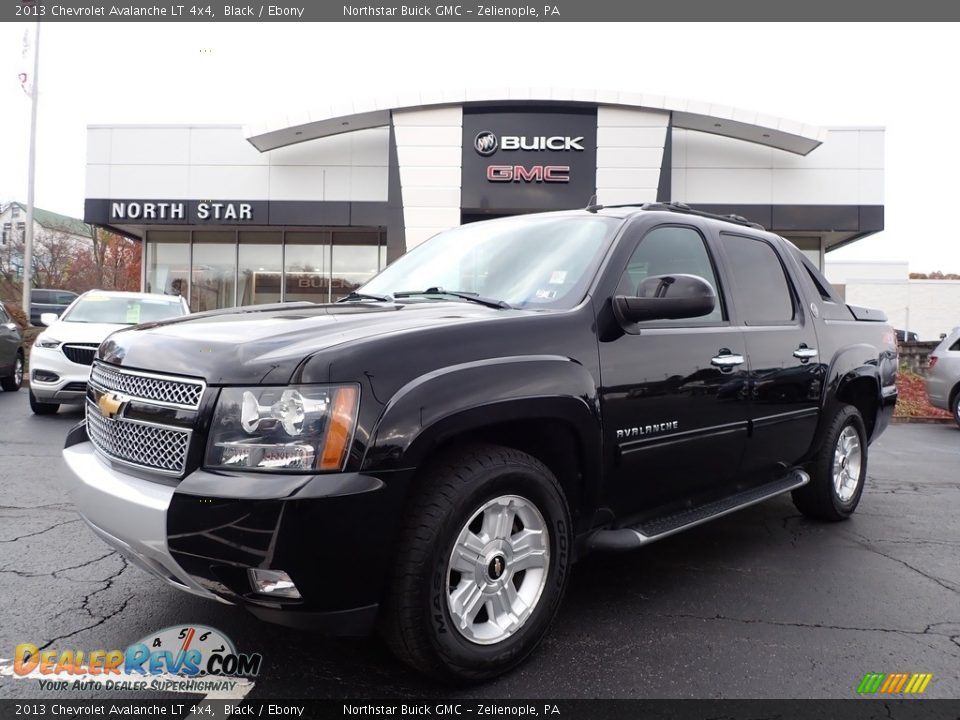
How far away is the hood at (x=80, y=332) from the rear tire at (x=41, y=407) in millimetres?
885

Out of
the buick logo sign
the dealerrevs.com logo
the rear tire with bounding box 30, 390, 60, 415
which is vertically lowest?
the dealerrevs.com logo

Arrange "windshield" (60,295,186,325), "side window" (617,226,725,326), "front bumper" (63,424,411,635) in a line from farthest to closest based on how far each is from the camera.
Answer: "windshield" (60,295,186,325) < "side window" (617,226,725,326) < "front bumper" (63,424,411,635)

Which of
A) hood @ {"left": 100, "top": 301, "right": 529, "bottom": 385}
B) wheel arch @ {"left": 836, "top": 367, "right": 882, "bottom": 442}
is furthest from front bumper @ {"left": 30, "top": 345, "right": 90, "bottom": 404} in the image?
wheel arch @ {"left": 836, "top": 367, "right": 882, "bottom": 442}

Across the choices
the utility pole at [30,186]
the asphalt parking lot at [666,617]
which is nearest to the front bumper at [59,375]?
the asphalt parking lot at [666,617]

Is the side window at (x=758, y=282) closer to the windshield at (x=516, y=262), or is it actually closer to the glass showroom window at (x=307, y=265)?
the windshield at (x=516, y=262)

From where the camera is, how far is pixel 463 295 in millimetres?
3295

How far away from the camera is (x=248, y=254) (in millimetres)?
20391

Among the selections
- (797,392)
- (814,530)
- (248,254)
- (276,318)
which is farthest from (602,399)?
(248,254)

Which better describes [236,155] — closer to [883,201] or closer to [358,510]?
[883,201]

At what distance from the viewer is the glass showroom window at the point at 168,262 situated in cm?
2073

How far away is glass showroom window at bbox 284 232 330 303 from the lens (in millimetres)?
20188

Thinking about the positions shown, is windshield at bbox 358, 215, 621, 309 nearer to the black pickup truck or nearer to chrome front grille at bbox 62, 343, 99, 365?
the black pickup truck

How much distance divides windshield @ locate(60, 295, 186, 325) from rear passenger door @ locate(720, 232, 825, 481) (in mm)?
7768

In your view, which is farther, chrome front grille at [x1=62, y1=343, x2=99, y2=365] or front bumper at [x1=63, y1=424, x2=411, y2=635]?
chrome front grille at [x1=62, y1=343, x2=99, y2=365]
